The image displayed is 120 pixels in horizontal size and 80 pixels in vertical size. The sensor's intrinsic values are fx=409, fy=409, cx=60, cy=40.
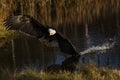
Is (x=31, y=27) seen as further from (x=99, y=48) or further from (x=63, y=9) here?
(x=63, y=9)

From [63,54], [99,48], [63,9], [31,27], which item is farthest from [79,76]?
[63,9]

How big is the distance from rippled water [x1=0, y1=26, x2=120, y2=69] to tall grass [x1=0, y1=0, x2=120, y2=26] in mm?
3126

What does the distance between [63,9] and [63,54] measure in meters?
10.5

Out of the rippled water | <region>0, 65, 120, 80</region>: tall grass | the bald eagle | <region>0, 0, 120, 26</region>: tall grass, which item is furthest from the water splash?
<region>0, 0, 120, 26</region>: tall grass

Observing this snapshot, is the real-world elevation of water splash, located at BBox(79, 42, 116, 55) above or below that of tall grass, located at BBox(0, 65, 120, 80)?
below

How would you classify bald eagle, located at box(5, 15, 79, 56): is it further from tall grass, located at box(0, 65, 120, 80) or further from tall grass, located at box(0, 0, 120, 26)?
tall grass, located at box(0, 0, 120, 26)

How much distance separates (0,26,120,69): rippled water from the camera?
10.6 m

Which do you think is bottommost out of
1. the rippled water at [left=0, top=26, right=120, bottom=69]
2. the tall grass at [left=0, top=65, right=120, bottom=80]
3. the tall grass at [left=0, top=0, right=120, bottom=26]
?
the tall grass at [left=0, top=0, right=120, bottom=26]

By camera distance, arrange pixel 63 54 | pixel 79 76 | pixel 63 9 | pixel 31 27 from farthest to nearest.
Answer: pixel 63 9
pixel 63 54
pixel 31 27
pixel 79 76

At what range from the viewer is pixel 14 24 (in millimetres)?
9227

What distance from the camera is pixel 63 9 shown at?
69.6 feet

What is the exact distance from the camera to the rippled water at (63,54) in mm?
10555

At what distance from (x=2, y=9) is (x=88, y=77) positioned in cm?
1123

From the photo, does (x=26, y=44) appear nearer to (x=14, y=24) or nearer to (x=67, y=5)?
(x=14, y=24)
